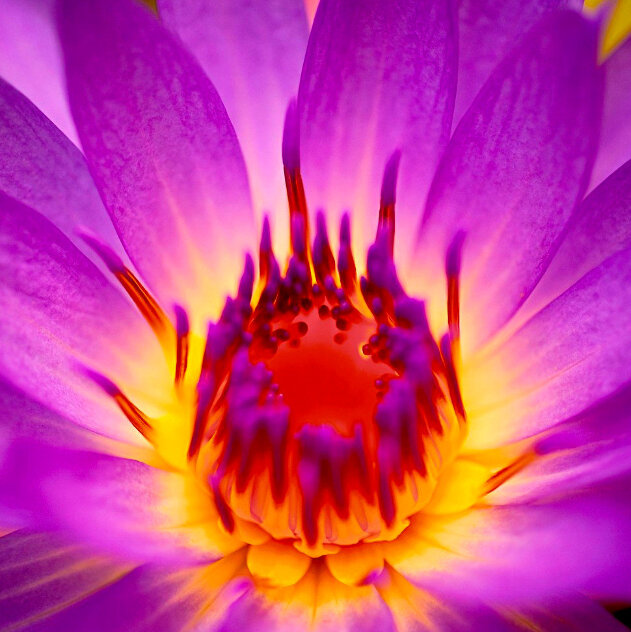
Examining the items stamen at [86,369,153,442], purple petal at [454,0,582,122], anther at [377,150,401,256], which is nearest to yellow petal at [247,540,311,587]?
stamen at [86,369,153,442]

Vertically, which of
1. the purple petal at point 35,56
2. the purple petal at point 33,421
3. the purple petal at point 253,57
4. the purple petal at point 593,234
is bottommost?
the purple petal at point 33,421

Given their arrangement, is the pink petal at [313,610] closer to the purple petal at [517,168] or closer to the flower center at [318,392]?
the flower center at [318,392]

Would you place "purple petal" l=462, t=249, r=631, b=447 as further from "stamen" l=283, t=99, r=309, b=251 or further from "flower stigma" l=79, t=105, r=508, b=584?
"stamen" l=283, t=99, r=309, b=251

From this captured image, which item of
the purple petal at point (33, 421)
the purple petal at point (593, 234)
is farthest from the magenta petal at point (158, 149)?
the purple petal at point (593, 234)

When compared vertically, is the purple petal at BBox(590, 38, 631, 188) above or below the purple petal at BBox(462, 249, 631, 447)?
above

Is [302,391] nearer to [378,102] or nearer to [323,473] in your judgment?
[323,473]

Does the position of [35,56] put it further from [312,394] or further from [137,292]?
[312,394]

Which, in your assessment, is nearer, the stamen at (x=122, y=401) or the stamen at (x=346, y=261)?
the stamen at (x=122, y=401)
